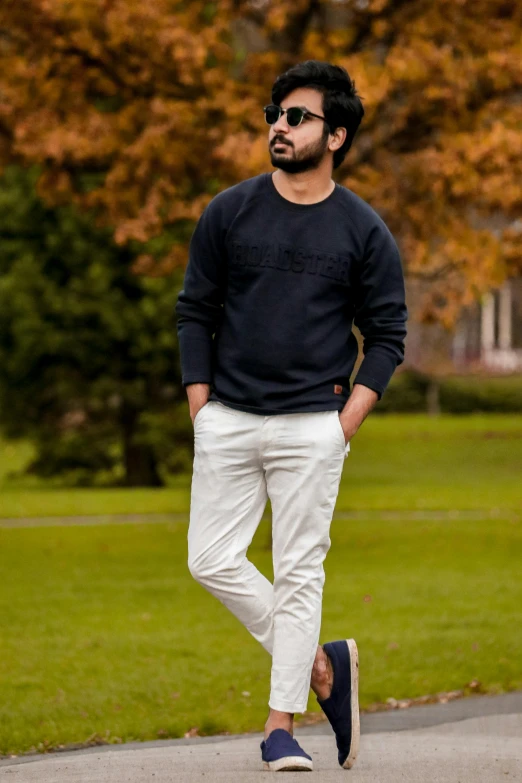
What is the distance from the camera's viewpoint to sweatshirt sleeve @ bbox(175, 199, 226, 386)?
15.2ft

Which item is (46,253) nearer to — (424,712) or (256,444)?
(424,712)

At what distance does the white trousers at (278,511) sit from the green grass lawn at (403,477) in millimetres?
13673

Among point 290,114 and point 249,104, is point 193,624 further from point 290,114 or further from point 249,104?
point 249,104

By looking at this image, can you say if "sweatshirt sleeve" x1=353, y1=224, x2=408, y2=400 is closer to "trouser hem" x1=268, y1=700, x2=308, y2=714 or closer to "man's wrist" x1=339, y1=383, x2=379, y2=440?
"man's wrist" x1=339, y1=383, x2=379, y2=440

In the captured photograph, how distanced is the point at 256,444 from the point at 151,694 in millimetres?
2528

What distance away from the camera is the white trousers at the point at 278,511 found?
4.54m

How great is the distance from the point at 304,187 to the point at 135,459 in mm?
21185

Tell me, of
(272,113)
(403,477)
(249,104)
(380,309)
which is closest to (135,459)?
(403,477)

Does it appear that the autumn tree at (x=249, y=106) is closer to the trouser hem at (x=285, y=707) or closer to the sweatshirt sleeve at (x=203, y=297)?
the sweatshirt sleeve at (x=203, y=297)

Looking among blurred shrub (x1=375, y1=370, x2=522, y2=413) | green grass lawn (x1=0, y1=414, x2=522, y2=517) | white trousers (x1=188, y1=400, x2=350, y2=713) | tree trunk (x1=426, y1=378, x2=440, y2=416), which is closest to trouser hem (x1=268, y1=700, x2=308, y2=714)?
white trousers (x1=188, y1=400, x2=350, y2=713)

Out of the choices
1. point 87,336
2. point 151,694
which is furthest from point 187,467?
point 151,694

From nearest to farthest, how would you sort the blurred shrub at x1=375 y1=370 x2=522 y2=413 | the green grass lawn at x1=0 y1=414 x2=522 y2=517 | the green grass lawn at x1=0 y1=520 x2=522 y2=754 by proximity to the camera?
the green grass lawn at x1=0 y1=520 x2=522 y2=754
the green grass lawn at x1=0 y1=414 x2=522 y2=517
the blurred shrub at x1=375 y1=370 x2=522 y2=413

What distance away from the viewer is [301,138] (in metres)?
4.55

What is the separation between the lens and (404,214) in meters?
13.3
